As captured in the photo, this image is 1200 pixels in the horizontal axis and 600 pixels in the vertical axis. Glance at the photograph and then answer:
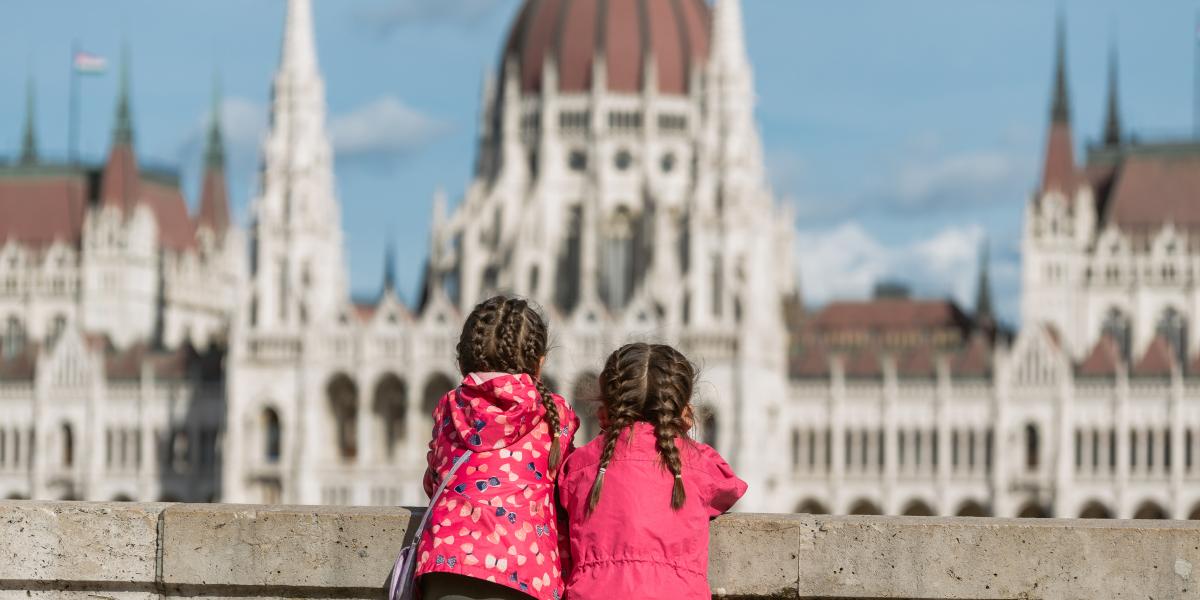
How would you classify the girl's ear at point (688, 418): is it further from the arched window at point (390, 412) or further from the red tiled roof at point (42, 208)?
the red tiled roof at point (42, 208)

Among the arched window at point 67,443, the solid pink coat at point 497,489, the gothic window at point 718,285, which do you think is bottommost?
the arched window at point 67,443

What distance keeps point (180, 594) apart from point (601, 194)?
98057 millimetres

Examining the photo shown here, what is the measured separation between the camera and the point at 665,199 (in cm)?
11431

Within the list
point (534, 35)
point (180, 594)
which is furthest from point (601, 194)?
point (180, 594)

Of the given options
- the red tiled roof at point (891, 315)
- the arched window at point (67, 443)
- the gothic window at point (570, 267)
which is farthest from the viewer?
the red tiled roof at point (891, 315)

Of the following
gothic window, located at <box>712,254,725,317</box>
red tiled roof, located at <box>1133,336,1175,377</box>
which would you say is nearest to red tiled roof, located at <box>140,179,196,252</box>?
A: gothic window, located at <box>712,254,725,317</box>

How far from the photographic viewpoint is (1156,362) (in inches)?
4072

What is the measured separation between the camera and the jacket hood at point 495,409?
1256 cm

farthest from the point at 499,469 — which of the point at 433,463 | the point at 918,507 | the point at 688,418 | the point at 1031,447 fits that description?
the point at 1031,447

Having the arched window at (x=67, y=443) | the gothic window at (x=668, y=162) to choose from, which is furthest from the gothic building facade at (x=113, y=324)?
the gothic window at (x=668, y=162)

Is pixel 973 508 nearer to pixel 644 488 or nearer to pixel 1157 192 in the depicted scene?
pixel 1157 192

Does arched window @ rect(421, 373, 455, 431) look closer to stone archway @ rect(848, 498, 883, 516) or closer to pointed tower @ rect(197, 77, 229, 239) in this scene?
stone archway @ rect(848, 498, 883, 516)

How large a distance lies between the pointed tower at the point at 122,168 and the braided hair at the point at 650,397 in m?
115

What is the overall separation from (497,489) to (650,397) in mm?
1016
